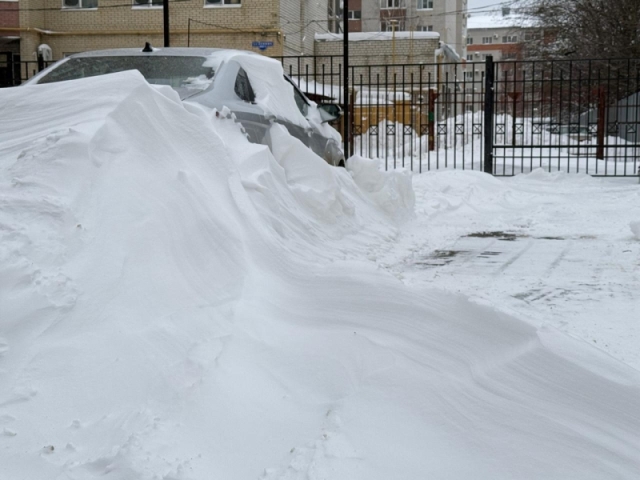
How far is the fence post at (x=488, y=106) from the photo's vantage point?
1434 cm

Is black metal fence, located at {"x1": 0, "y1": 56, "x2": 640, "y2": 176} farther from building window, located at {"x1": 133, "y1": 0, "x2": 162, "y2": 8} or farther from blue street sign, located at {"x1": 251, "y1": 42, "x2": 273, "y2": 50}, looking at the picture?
building window, located at {"x1": 133, "y1": 0, "x2": 162, "y2": 8}

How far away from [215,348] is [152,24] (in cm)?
2698

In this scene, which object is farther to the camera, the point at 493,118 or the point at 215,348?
the point at 493,118

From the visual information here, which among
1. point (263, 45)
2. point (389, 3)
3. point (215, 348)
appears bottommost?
point (215, 348)

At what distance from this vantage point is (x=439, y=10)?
213 feet

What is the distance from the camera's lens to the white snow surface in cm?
267

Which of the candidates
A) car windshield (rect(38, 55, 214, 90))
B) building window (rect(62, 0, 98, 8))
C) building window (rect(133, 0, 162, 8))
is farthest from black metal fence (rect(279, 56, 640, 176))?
building window (rect(62, 0, 98, 8))

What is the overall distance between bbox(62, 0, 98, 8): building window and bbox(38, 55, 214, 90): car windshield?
2289 cm

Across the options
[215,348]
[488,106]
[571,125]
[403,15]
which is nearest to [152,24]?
[571,125]

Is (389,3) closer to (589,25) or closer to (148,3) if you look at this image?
(589,25)

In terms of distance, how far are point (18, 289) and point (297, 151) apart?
3759 mm

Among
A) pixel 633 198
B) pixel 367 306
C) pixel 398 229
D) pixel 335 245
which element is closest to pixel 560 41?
pixel 633 198

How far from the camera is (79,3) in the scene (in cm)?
2853

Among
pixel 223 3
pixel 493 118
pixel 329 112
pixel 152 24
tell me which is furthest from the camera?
pixel 152 24
